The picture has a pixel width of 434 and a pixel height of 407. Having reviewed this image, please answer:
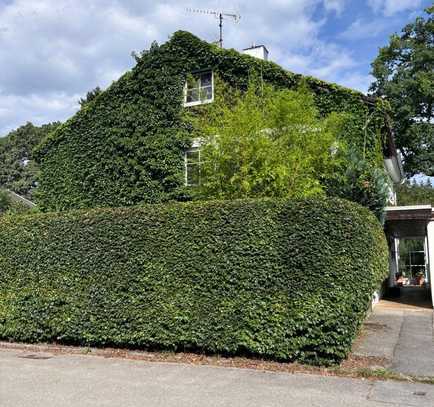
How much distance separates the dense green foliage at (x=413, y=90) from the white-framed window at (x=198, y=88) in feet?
61.3

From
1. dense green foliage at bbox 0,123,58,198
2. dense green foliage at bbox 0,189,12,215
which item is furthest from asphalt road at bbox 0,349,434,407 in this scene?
dense green foliage at bbox 0,123,58,198

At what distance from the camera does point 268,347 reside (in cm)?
865

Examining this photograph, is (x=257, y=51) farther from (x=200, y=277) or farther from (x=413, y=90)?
(x=413, y=90)

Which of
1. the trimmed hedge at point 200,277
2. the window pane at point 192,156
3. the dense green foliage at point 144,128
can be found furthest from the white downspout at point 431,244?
the window pane at point 192,156

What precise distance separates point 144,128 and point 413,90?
70.2ft

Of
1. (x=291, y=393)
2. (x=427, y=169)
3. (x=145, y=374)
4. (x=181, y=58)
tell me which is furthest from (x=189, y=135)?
(x=427, y=169)

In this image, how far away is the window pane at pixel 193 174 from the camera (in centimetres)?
1366

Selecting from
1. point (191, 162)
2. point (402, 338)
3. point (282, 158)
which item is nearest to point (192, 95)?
point (191, 162)

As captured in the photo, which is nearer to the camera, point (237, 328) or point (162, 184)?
point (237, 328)

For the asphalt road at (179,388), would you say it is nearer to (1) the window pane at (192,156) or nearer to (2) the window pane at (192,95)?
(1) the window pane at (192,156)

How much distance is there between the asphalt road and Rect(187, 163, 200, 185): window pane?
5.95 m

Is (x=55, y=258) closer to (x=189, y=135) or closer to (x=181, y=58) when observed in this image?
(x=189, y=135)

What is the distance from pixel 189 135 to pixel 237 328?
8.08 meters

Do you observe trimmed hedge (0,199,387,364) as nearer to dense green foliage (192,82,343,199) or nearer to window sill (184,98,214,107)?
dense green foliage (192,82,343,199)
